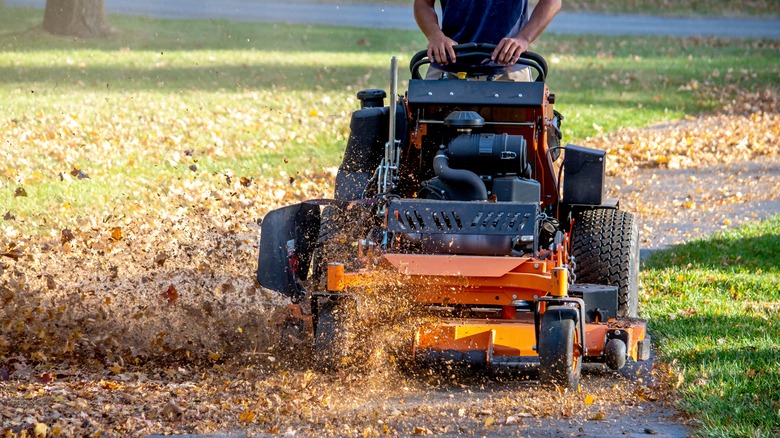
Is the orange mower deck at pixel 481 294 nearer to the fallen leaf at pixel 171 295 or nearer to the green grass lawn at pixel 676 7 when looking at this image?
the fallen leaf at pixel 171 295

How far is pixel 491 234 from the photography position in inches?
228

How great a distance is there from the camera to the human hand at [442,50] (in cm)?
677

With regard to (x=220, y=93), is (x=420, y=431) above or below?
below

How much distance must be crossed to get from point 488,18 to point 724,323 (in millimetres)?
2298

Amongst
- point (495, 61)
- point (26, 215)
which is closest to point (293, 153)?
point (26, 215)

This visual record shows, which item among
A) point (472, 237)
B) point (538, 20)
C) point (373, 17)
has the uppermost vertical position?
point (373, 17)

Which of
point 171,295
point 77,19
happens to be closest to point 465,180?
point 171,295

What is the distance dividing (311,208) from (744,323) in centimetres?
268

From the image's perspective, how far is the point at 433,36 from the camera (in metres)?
6.97

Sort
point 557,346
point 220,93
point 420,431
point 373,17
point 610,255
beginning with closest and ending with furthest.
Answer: point 420,431, point 557,346, point 610,255, point 220,93, point 373,17

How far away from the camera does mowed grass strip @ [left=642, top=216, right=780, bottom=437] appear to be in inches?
210

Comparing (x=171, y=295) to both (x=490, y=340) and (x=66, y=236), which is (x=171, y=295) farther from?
(x=490, y=340)

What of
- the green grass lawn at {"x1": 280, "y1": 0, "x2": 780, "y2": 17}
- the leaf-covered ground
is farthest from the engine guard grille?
the green grass lawn at {"x1": 280, "y1": 0, "x2": 780, "y2": 17}

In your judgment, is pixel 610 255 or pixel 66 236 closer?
pixel 610 255
